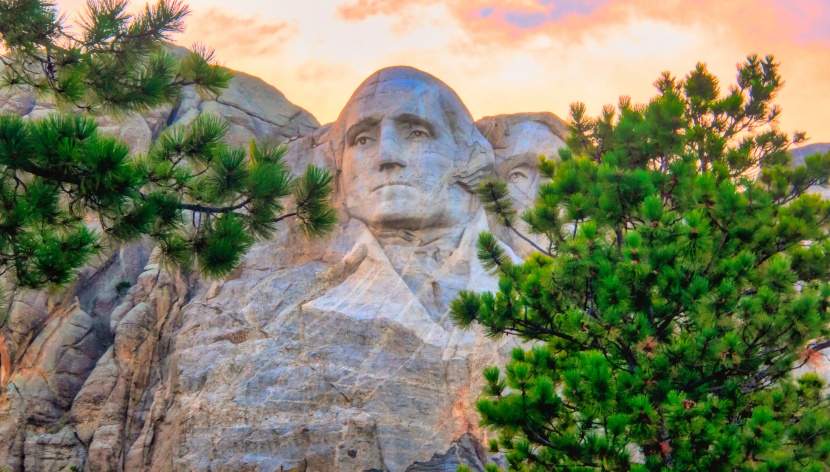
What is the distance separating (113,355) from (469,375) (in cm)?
490

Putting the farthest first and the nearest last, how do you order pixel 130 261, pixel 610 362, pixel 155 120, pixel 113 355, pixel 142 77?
pixel 155 120 → pixel 130 261 → pixel 113 355 → pixel 142 77 → pixel 610 362

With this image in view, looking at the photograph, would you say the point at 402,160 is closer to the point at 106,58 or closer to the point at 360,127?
the point at 360,127

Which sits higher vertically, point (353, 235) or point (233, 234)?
point (353, 235)

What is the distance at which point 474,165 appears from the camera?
709 inches

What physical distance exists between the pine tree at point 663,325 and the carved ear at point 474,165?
520 cm

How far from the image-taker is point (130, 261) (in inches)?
723

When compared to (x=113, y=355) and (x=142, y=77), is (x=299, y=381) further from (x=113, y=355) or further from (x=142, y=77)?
(x=142, y=77)

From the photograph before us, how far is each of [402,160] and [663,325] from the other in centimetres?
687

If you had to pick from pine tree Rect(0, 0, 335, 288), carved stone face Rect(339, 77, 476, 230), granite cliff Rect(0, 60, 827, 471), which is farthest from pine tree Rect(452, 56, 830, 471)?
carved stone face Rect(339, 77, 476, 230)

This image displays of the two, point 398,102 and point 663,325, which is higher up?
point 398,102

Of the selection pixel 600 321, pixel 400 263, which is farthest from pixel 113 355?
pixel 600 321

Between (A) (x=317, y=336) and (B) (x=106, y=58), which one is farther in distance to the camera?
(A) (x=317, y=336)

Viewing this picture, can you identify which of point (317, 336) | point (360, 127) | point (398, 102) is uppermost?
→ point (398, 102)

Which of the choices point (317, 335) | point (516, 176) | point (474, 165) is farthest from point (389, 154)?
point (317, 335)
